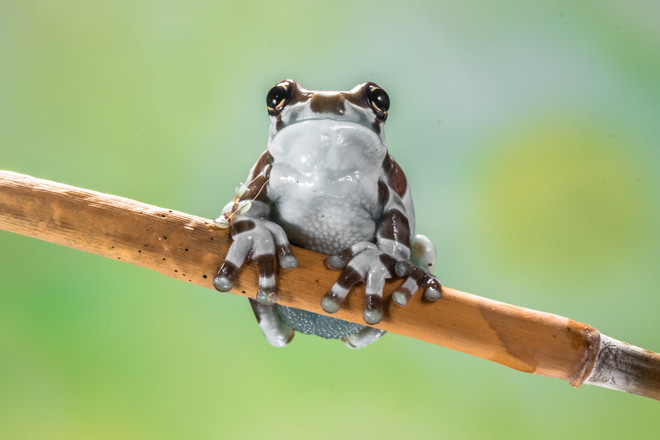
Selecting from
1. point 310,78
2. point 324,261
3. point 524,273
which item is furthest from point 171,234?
point 524,273

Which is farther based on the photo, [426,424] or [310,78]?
[426,424]

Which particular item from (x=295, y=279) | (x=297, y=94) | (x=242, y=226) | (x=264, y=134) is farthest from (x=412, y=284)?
(x=264, y=134)

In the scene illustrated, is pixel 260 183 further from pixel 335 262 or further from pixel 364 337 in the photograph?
pixel 364 337

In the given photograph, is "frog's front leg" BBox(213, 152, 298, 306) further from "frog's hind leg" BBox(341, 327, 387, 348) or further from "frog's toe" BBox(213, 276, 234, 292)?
"frog's hind leg" BBox(341, 327, 387, 348)

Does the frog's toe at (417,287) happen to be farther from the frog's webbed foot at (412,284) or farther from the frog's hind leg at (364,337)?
the frog's hind leg at (364,337)

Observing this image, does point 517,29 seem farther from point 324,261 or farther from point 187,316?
point 187,316

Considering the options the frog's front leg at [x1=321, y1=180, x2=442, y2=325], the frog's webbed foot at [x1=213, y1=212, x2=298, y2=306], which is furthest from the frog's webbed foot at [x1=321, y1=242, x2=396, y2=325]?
the frog's webbed foot at [x1=213, y1=212, x2=298, y2=306]
